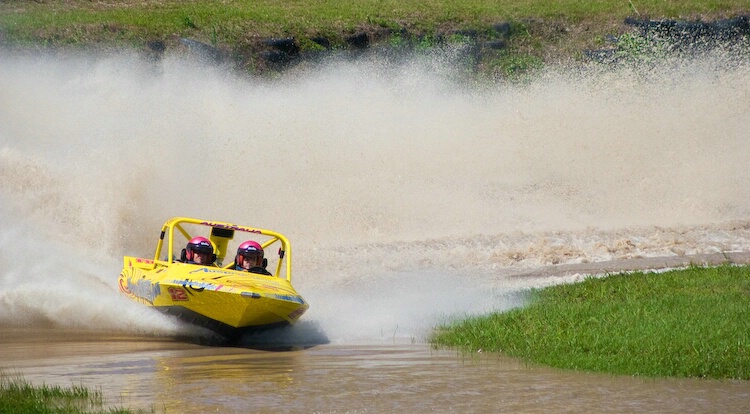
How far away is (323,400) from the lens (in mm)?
9461

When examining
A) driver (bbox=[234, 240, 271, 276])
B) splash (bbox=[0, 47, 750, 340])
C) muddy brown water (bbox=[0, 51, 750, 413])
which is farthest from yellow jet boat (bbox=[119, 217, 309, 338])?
splash (bbox=[0, 47, 750, 340])

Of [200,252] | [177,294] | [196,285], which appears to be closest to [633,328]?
[196,285]

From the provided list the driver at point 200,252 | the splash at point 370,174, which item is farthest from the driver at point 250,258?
the splash at point 370,174

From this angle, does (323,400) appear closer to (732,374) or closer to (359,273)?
(732,374)

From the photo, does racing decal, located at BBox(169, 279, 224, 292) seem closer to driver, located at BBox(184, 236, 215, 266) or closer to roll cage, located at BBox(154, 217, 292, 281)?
roll cage, located at BBox(154, 217, 292, 281)

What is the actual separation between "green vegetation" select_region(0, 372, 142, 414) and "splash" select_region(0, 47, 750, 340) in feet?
15.3

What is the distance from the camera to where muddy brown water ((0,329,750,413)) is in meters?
9.24

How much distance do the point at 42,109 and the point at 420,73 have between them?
440 inches

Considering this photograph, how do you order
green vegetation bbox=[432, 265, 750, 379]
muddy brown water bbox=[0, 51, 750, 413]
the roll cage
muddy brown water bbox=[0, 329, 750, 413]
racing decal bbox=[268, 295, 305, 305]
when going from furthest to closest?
the roll cage → racing decal bbox=[268, 295, 305, 305] → green vegetation bbox=[432, 265, 750, 379] → muddy brown water bbox=[0, 51, 750, 413] → muddy brown water bbox=[0, 329, 750, 413]

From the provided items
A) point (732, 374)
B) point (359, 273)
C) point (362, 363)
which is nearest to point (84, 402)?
point (362, 363)

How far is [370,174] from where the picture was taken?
971 inches

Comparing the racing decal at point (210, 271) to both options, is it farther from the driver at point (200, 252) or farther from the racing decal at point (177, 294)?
the driver at point (200, 252)

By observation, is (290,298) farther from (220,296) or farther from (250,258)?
(250,258)

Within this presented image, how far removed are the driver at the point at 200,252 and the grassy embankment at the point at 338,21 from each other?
62.8 ft
